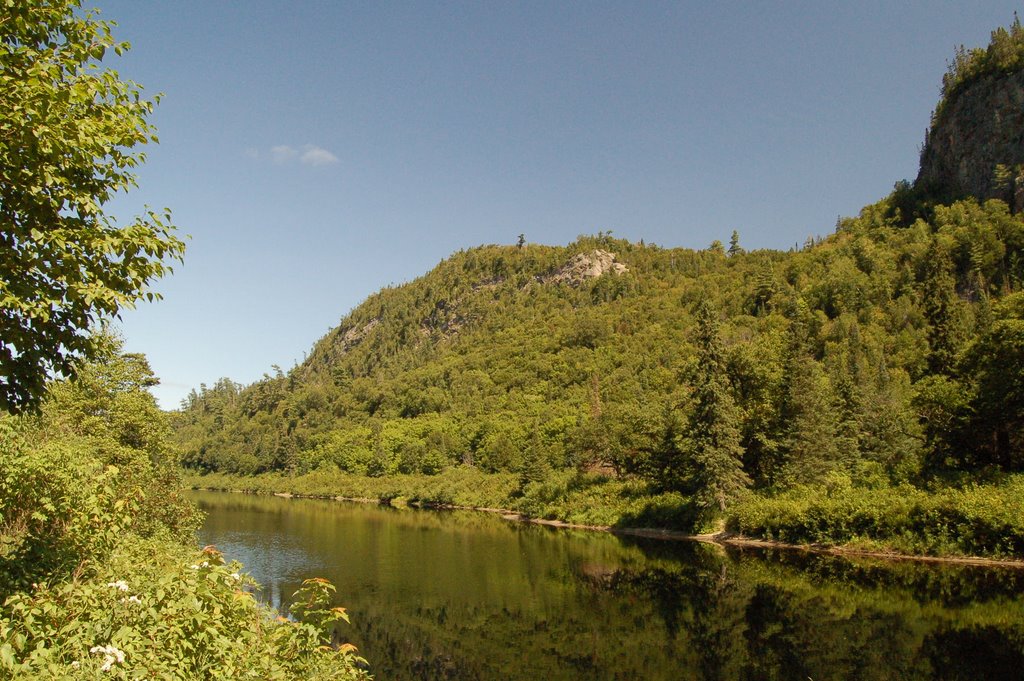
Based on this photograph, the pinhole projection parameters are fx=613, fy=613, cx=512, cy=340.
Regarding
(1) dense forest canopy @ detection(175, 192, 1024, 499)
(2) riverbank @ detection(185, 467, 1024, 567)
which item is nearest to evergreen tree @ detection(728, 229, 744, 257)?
(1) dense forest canopy @ detection(175, 192, 1024, 499)

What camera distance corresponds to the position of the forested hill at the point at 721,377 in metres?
49.7

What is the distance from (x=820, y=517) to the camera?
43.7 meters

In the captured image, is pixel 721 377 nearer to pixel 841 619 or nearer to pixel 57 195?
pixel 841 619

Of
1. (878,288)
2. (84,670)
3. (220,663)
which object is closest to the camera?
(84,670)

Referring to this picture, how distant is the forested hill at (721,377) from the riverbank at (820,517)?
3034 millimetres

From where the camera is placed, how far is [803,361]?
176 ft

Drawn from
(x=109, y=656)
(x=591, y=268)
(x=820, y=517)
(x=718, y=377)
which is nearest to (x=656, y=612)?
(x=820, y=517)

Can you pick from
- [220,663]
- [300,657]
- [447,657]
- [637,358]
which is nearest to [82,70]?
[220,663]

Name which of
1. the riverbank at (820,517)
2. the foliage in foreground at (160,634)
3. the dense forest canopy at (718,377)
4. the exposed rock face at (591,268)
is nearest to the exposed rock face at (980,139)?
the dense forest canopy at (718,377)

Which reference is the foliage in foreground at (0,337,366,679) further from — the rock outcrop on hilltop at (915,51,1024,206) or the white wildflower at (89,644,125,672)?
the rock outcrop on hilltop at (915,51,1024,206)

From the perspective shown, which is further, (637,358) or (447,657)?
(637,358)

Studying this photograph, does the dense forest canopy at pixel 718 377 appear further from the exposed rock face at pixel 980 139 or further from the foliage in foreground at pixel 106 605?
the foliage in foreground at pixel 106 605

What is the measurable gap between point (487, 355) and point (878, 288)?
90.8 meters

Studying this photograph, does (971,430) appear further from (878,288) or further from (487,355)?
(487,355)
